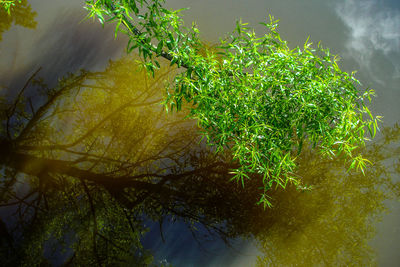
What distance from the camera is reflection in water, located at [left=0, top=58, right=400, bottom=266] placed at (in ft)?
10.8

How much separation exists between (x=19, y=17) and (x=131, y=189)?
9.79 ft

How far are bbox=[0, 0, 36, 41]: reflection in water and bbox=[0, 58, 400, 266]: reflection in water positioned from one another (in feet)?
3.25

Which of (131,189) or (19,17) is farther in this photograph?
(19,17)

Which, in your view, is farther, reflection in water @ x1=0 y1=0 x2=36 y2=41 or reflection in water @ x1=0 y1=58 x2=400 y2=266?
reflection in water @ x1=0 y1=0 x2=36 y2=41

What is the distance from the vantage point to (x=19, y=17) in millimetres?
4137

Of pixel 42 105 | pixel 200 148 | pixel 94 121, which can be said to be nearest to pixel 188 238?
pixel 200 148

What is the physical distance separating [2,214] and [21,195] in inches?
10.3

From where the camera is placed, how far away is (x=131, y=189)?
11.7 ft

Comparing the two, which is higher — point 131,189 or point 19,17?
point 19,17

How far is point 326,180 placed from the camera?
13.2 ft

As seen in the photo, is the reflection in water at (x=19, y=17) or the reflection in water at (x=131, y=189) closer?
the reflection in water at (x=131, y=189)

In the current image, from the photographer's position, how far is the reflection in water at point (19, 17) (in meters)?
4.06

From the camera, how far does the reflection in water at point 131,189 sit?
3293 millimetres

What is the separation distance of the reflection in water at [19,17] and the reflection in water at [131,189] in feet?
3.25
